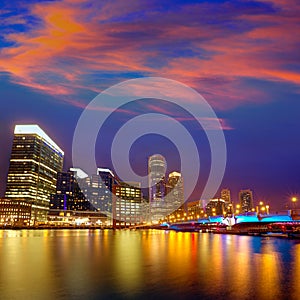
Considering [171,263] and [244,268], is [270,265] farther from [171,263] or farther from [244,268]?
[171,263]

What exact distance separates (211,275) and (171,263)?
737 centimetres

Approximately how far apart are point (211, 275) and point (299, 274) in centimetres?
730

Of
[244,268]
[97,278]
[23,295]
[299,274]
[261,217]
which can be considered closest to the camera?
[23,295]

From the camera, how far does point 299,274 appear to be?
2509 centimetres

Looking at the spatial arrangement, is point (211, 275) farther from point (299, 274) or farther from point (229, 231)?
point (229, 231)

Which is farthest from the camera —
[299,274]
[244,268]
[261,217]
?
[261,217]

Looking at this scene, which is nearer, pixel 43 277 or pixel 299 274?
pixel 43 277

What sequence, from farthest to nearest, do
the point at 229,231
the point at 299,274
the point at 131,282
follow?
1. the point at 229,231
2. the point at 299,274
3. the point at 131,282

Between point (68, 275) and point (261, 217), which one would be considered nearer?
point (68, 275)

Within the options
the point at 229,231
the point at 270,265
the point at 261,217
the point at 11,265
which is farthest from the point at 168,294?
the point at 229,231

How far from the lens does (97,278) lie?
2306 centimetres

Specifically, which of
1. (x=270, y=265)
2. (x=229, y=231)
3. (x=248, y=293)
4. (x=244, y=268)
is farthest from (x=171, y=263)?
(x=229, y=231)

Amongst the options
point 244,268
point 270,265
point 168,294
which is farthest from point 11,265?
point 270,265

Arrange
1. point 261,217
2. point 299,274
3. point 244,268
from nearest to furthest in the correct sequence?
point 299,274 < point 244,268 < point 261,217
